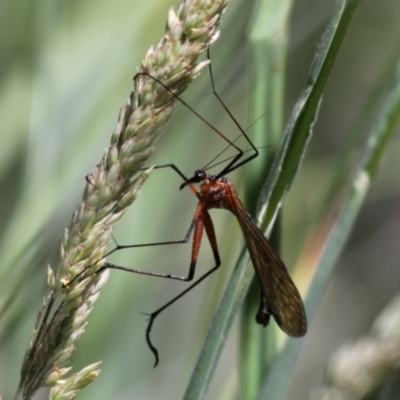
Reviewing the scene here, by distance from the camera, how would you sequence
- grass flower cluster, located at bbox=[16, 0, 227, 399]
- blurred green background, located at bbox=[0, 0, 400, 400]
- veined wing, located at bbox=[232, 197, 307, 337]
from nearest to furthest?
1. grass flower cluster, located at bbox=[16, 0, 227, 399]
2. veined wing, located at bbox=[232, 197, 307, 337]
3. blurred green background, located at bbox=[0, 0, 400, 400]

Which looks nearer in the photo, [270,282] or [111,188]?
[111,188]

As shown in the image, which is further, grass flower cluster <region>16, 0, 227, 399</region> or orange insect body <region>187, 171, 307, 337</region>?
orange insect body <region>187, 171, 307, 337</region>

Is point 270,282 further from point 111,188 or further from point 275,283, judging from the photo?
point 111,188

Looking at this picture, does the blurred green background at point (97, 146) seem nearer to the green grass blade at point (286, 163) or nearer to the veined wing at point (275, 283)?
the veined wing at point (275, 283)

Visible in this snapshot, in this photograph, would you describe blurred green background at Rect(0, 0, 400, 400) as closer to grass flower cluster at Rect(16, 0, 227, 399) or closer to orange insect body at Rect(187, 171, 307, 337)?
orange insect body at Rect(187, 171, 307, 337)

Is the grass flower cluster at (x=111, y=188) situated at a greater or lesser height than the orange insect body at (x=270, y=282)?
greater

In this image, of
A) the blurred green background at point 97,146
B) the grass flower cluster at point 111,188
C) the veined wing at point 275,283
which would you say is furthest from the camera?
the blurred green background at point 97,146

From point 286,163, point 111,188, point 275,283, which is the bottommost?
point 275,283

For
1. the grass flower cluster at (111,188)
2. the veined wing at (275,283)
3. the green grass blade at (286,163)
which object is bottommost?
the veined wing at (275,283)

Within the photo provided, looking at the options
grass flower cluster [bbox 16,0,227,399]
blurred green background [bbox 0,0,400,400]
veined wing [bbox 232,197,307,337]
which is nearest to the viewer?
grass flower cluster [bbox 16,0,227,399]

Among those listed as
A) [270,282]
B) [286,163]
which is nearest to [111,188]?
[286,163]

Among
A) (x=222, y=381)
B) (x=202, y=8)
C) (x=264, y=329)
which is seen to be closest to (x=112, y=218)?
(x=202, y=8)

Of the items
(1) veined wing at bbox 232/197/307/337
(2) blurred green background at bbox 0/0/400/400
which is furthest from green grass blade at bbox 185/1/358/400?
(2) blurred green background at bbox 0/0/400/400

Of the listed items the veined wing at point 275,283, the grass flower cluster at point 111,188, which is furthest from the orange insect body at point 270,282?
the grass flower cluster at point 111,188
